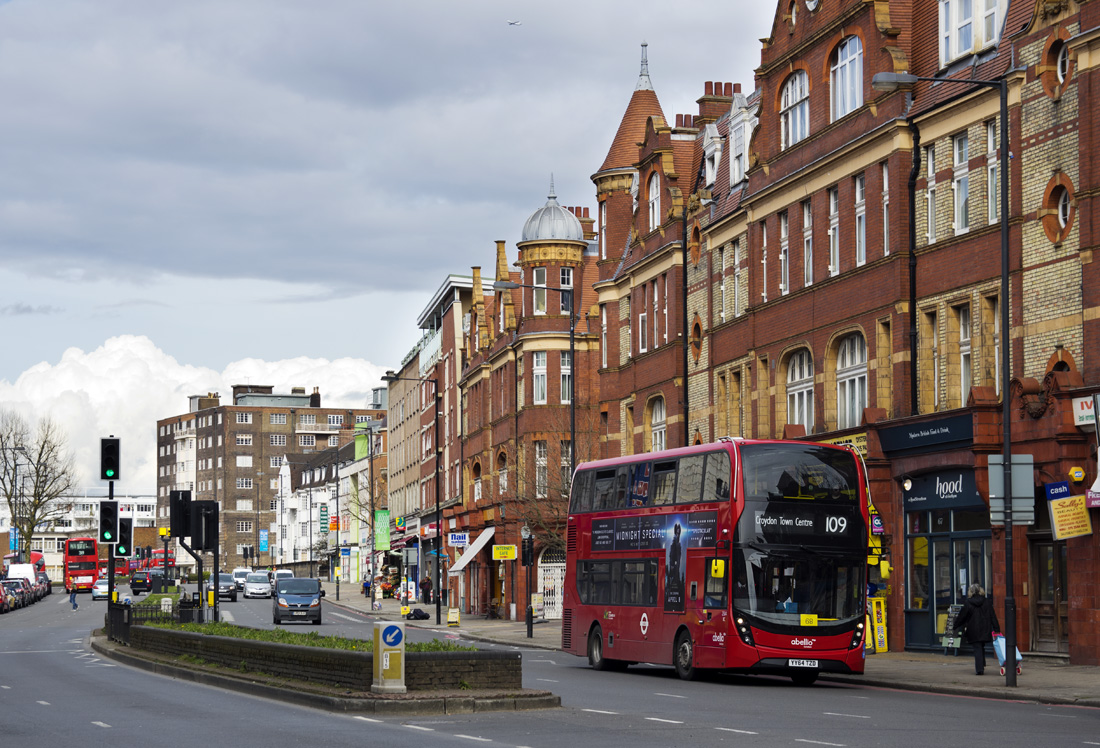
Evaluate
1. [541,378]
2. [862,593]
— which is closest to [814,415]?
[862,593]

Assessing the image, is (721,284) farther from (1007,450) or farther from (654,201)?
(1007,450)

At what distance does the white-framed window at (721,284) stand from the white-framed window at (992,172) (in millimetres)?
13361

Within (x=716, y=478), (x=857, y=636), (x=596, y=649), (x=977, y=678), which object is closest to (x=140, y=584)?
(x=596, y=649)

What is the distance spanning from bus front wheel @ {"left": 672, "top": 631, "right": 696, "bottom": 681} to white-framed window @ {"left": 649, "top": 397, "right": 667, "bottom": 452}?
68.8 feet

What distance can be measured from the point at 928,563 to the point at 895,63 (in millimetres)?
10491

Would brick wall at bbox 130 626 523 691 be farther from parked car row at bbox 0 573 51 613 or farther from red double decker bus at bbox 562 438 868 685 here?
parked car row at bbox 0 573 51 613

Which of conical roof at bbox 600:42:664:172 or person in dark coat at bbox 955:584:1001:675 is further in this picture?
conical roof at bbox 600:42:664:172

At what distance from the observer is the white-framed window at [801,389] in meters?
38.5

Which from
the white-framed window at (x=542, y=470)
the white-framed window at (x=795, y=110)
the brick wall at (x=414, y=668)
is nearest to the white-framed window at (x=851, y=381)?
the white-framed window at (x=795, y=110)

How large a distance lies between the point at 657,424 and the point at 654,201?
6.88 m

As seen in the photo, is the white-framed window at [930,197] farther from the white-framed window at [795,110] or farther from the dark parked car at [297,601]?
the dark parked car at [297,601]

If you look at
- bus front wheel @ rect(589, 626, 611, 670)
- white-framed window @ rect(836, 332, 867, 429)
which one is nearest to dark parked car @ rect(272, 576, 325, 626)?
white-framed window @ rect(836, 332, 867, 429)

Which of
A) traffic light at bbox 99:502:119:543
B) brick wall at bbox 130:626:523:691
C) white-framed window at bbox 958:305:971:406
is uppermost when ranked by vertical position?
white-framed window at bbox 958:305:971:406

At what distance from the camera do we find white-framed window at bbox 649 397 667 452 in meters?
48.8
